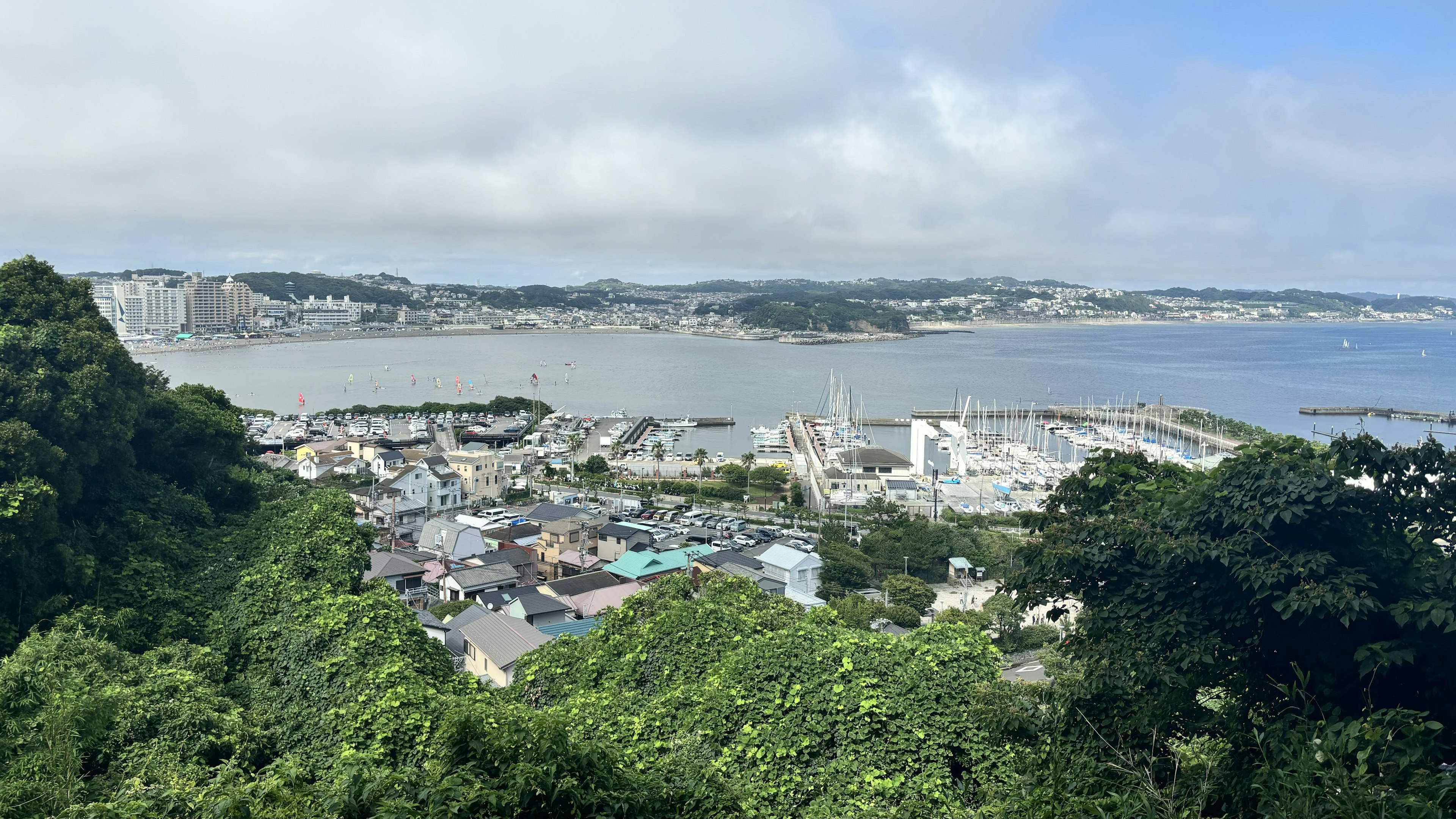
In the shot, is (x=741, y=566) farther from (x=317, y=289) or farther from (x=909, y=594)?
(x=317, y=289)

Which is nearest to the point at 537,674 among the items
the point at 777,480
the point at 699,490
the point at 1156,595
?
the point at 1156,595

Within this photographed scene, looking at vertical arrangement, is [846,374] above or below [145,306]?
below

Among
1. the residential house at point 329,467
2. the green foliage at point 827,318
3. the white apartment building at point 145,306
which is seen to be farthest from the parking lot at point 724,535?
the green foliage at point 827,318

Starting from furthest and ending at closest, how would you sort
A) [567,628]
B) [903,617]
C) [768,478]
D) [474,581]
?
1. [768,478]
2. [474,581]
3. [903,617]
4. [567,628]

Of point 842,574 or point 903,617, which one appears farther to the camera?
point 842,574

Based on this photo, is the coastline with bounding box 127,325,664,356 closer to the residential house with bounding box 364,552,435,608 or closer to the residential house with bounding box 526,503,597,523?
the residential house with bounding box 526,503,597,523

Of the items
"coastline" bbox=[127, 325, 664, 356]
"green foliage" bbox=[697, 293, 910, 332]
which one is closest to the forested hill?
"coastline" bbox=[127, 325, 664, 356]

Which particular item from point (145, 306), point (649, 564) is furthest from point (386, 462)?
point (145, 306)
